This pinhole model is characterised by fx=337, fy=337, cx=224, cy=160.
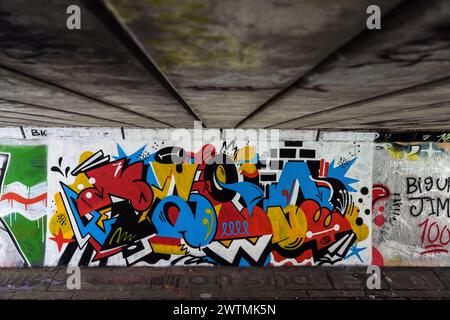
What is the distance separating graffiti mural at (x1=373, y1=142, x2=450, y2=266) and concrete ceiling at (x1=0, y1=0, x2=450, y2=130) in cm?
630

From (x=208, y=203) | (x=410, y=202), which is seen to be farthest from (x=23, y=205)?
(x=410, y=202)

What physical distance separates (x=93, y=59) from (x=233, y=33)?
0.59m

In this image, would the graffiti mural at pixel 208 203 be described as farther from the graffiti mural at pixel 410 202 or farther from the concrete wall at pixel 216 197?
the graffiti mural at pixel 410 202

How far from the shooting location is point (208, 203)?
7543mm

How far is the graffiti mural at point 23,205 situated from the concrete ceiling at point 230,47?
6.40 m

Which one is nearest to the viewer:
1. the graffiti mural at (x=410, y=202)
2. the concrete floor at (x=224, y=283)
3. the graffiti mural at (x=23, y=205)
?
the concrete floor at (x=224, y=283)

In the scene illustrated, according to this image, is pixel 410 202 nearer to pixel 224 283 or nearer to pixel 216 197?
pixel 216 197

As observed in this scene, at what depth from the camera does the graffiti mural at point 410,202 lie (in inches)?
296

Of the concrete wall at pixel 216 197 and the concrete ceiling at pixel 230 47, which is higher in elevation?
the concrete ceiling at pixel 230 47

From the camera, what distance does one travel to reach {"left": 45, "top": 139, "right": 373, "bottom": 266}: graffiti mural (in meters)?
7.43

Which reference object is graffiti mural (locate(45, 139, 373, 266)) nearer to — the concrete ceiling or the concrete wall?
the concrete wall

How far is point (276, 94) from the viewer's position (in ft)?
6.23

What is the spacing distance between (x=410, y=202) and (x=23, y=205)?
8644mm

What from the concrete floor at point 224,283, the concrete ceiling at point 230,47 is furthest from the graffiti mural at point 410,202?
the concrete ceiling at point 230,47
